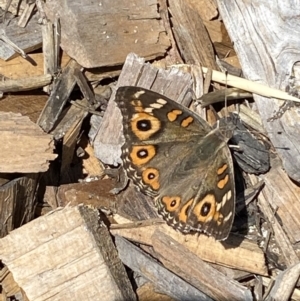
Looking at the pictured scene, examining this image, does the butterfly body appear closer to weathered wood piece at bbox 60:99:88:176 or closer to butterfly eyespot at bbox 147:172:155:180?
butterfly eyespot at bbox 147:172:155:180

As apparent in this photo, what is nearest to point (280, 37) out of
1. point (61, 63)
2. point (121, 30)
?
point (121, 30)

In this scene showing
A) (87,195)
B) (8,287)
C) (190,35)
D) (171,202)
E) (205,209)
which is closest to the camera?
(205,209)

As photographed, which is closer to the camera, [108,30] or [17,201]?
[17,201]

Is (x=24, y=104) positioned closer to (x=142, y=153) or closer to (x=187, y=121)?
(x=142, y=153)

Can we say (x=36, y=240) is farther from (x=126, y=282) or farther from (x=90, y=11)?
(x=90, y=11)

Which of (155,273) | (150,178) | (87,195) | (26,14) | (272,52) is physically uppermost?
(26,14)

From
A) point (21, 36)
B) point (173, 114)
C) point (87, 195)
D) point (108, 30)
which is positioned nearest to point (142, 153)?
point (173, 114)

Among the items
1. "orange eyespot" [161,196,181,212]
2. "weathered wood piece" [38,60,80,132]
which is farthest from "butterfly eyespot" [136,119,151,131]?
"weathered wood piece" [38,60,80,132]
